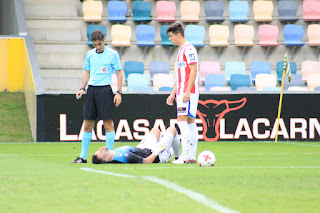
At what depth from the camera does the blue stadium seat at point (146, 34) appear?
65.5 ft

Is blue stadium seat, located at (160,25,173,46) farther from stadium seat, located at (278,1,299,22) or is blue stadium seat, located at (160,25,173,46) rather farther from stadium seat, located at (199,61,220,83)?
stadium seat, located at (278,1,299,22)

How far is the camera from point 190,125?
28.5 ft

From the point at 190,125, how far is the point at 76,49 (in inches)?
455

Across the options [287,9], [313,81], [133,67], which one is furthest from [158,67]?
[287,9]

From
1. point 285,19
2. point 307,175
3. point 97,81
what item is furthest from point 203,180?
point 285,19

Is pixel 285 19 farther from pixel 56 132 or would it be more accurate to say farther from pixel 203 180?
pixel 203 180

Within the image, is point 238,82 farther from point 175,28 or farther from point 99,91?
point 175,28

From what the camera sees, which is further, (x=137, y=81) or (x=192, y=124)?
(x=137, y=81)

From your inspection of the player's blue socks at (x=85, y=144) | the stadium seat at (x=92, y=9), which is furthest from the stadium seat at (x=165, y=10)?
the player's blue socks at (x=85, y=144)

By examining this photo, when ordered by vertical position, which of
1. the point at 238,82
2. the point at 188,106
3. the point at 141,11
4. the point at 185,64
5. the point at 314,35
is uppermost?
the point at 141,11

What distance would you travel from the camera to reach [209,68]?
19.4m

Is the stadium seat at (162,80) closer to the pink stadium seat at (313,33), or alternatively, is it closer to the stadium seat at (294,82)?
the stadium seat at (294,82)

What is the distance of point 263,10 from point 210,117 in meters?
6.47

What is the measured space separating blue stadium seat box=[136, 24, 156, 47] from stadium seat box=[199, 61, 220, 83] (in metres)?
1.68
